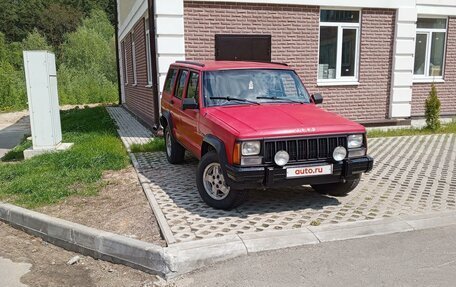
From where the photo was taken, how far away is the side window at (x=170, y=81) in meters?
7.74

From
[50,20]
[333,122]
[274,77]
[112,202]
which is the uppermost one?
[50,20]

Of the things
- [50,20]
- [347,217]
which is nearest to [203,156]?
[347,217]

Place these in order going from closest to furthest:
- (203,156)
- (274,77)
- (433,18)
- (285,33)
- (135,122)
→ (203,156) → (274,77) → (285,33) → (433,18) → (135,122)

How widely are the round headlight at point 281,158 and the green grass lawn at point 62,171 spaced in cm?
301

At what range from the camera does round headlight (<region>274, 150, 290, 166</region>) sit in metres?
4.84

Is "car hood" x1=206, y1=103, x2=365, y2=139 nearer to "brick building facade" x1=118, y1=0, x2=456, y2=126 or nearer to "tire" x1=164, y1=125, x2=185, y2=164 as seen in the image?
"tire" x1=164, y1=125, x2=185, y2=164

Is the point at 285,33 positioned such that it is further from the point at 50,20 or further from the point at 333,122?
the point at 50,20

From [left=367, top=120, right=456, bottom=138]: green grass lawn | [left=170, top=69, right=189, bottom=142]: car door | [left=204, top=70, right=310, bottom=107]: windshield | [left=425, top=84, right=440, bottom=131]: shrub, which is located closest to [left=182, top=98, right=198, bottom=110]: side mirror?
[left=204, top=70, right=310, bottom=107]: windshield

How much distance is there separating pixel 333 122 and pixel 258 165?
117cm

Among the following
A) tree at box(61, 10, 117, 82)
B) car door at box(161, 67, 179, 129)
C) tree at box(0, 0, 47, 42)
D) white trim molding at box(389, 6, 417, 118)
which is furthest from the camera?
tree at box(0, 0, 47, 42)

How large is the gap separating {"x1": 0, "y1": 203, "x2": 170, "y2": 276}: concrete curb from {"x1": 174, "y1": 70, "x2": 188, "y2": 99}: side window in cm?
298

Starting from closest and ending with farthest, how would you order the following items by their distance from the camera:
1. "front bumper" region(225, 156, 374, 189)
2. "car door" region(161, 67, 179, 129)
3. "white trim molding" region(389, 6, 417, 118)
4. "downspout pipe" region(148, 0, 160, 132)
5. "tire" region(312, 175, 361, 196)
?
"front bumper" region(225, 156, 374, 189) < "tire" region(312, 175, 361, 196) < "car door" region(161, 67, 179, 129) < "downspout pipe" region(148, 0, 160, 132) < "white trim molding" region(389, 6, 417, 118)

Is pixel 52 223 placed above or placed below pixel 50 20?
below

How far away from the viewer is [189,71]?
270 inches
